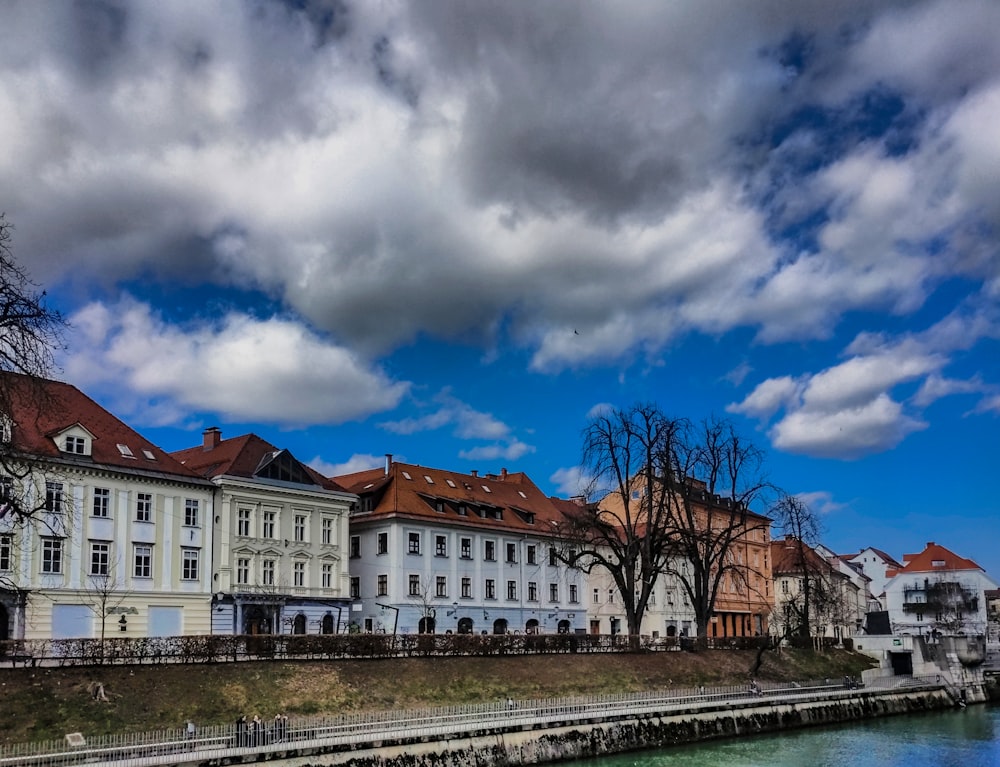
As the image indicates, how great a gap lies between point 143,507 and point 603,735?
28.9m

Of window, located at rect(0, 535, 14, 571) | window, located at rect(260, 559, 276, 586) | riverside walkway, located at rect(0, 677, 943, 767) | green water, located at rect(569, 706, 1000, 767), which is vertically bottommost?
green water, located at rect(569, 706, 1000, 767)

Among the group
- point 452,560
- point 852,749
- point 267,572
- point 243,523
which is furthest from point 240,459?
point 852,749

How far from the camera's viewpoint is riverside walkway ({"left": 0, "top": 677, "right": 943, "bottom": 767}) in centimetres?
2689

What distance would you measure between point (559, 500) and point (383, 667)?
172 feet

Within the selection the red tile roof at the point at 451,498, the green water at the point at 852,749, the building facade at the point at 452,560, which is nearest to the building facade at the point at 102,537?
the building facade at the point at 452,560

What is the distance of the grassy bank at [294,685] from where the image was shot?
105 ft

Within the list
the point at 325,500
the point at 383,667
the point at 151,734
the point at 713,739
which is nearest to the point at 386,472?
the point at 325,500

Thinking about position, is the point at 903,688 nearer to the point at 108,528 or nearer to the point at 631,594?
the point at 631,594

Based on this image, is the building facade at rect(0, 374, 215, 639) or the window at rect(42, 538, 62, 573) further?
the window at rect(42, 538, 62, 573)

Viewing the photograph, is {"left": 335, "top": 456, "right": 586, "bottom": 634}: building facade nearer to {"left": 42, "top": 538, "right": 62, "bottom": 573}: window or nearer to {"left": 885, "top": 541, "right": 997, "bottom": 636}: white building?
{"left": 42, "top": 538, "right": 62, "bottom": 573}: window

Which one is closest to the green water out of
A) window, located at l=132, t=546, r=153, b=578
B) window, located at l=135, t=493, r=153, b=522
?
window, located at l=132, t=546, r=153, b=578

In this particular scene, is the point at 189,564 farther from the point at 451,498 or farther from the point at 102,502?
the point at 451,498

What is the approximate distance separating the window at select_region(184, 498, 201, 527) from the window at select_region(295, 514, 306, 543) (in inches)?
272

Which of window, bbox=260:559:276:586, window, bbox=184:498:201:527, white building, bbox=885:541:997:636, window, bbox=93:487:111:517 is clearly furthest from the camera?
white building, bbox=885:541:997:636
